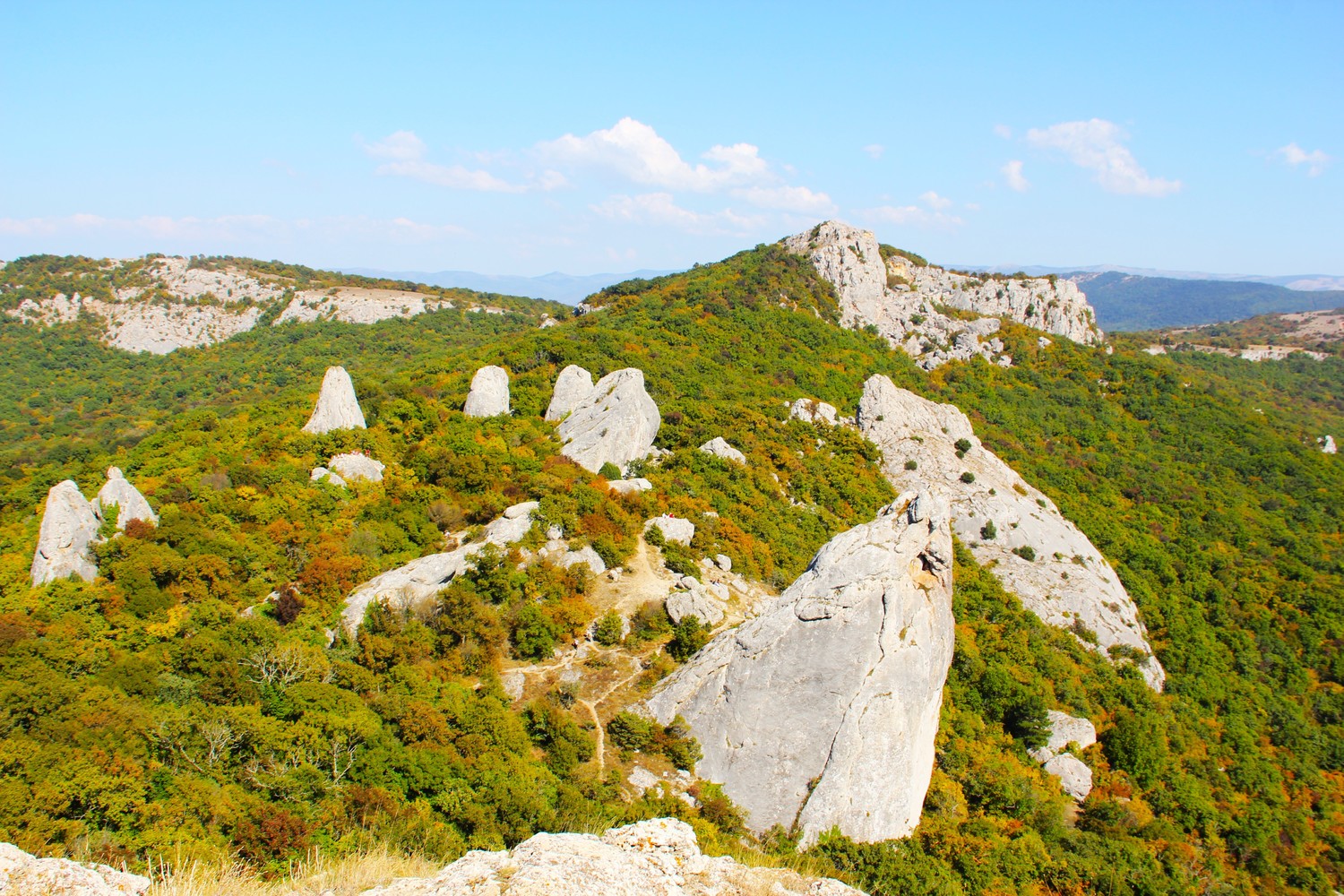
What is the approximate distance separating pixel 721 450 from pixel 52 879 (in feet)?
106

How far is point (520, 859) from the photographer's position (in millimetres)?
8453

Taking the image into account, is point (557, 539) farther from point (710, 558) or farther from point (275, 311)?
point (275, 311)

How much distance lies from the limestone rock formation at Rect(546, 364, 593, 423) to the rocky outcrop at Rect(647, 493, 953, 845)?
2124 cm

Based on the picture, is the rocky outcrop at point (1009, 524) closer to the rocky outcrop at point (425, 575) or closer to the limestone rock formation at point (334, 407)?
the rocky outcrop at point (425, 575)

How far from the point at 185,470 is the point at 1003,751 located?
38.6 metres

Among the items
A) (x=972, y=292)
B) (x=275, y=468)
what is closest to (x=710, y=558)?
(x=275, y=468)

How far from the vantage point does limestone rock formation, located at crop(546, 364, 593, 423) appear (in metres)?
37.2

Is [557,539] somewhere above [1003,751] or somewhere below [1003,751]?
above

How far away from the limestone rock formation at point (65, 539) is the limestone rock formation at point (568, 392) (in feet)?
67.2

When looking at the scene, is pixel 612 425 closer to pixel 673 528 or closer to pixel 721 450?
pixel 721 450

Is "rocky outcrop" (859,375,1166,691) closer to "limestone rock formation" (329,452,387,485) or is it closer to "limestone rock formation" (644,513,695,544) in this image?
"limestone rock formation" (644,513,695,544)

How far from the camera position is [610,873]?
8258 mm

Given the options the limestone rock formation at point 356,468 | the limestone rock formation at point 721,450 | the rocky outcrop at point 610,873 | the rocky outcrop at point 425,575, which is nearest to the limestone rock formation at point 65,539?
the limestone rock formation at point 356,468

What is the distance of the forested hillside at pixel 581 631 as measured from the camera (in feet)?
45.9
